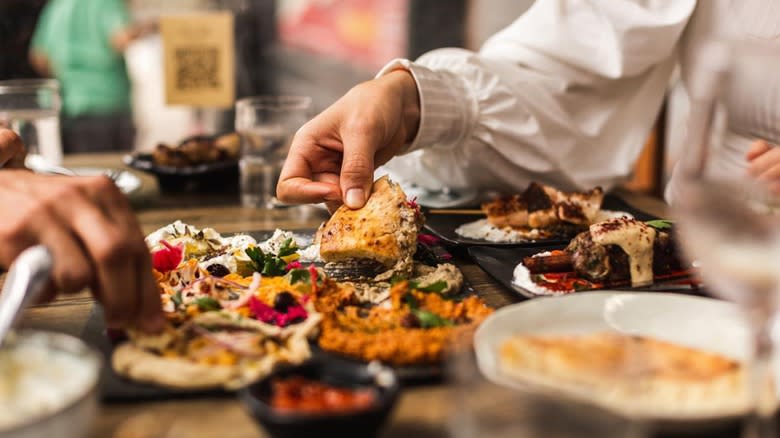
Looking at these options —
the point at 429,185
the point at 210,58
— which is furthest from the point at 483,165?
the point at 210,58

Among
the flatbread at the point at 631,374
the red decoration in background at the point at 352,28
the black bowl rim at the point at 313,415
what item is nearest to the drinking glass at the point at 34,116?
the black bowl rim at the point at 313,415

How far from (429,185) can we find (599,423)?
1814 millimetres

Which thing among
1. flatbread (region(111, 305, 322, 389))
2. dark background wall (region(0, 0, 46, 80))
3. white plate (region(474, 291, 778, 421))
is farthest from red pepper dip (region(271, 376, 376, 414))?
dark background wall (region(0, 0, 46, 80))

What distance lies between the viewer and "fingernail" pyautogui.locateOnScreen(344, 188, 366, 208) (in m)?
1.93

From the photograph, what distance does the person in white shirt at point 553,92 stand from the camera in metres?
2.38

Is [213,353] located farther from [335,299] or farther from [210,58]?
[210,58]

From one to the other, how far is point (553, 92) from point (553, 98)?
2 centimetres

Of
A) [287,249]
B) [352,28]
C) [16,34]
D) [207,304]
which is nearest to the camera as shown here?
[207,304]

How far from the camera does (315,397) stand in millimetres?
1083

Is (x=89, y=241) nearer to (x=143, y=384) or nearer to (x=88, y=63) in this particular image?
(x=143, y=384)

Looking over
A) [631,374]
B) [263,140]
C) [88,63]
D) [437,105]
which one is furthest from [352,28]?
[631,374]

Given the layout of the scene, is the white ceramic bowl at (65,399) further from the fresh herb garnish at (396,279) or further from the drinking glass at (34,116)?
the drinking glass at (34,116)

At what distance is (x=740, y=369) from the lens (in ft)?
3.74

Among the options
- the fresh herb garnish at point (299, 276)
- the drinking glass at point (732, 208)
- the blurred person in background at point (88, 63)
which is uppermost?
the drinking glass at point (732, 208)
